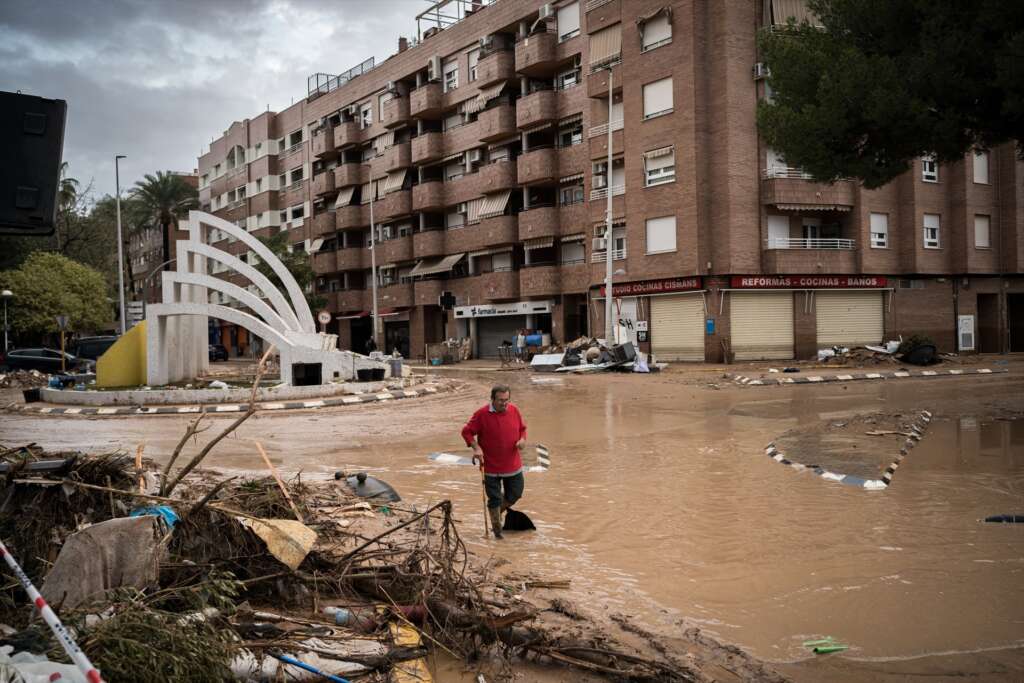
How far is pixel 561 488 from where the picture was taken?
938 cm

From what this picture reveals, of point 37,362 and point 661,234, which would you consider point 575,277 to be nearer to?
point 661,234

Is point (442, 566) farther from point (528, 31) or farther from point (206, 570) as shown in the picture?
point (528, 31)

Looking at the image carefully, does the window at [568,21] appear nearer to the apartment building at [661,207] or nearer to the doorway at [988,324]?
the apartment building at [661,207]

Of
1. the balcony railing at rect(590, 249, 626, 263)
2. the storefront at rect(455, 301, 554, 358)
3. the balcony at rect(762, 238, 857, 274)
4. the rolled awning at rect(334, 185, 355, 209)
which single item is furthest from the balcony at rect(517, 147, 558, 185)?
the rolled awning at rect(334, 185, 355, 209)

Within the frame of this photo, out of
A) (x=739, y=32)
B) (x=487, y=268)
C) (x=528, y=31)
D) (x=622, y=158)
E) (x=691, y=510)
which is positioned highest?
(x=528, y=31)

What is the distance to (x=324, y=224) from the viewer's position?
188ft

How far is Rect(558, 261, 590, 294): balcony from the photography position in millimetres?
38031

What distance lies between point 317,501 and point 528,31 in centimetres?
3844

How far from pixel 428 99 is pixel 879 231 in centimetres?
2616

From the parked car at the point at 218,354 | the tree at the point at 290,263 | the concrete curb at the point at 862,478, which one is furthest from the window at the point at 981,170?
→ the parked car at the point at 218,354

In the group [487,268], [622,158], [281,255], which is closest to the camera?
[622,158]

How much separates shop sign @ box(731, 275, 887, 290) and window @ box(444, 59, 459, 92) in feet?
75.0

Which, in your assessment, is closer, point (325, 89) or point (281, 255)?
point (281, 255)

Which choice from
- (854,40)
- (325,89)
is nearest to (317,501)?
(854,40)
